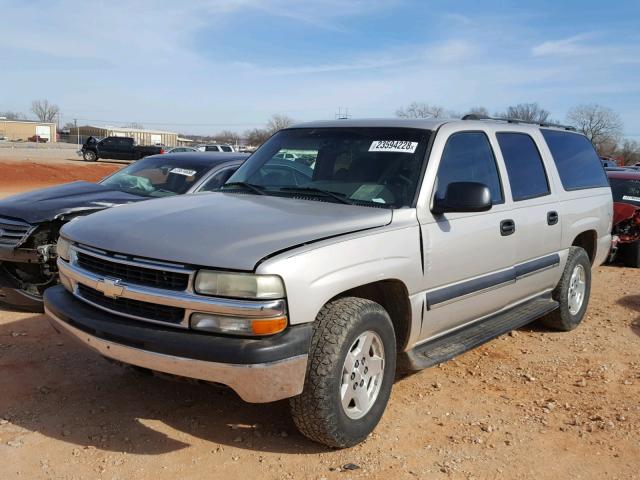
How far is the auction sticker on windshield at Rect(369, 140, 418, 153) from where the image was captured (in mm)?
4176

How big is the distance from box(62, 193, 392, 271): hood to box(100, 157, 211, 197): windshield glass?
2704 millimetres

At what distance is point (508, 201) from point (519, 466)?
2.05 m

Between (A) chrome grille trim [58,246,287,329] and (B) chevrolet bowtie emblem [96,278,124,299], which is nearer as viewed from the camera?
(A) chrome grille trim [58,246,287,329]

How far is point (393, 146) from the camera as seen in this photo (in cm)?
423

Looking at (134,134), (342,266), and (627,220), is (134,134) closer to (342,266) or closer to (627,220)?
(627,220)

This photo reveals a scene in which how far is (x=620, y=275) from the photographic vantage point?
9.23 meters

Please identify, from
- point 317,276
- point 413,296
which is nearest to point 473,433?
point 413,296

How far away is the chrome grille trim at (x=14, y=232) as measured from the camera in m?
5.70

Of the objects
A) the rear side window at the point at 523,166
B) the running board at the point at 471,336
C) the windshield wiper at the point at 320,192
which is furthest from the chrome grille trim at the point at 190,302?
the rear side window at the point at 523,166

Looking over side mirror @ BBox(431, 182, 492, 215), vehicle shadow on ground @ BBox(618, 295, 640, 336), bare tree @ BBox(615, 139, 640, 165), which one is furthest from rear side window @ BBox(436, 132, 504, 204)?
bare tree @ BBox(615, 139, 640, 165)

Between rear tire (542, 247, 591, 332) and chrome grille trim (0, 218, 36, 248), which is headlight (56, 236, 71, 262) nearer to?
chrome grille trim (0, 218, 36, 248)

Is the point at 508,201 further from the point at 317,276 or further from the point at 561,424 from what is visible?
the point at 317,276

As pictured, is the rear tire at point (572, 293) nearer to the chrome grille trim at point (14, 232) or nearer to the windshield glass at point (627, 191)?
the windshield glass at point (627, 191)

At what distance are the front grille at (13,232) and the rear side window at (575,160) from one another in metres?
4.87
